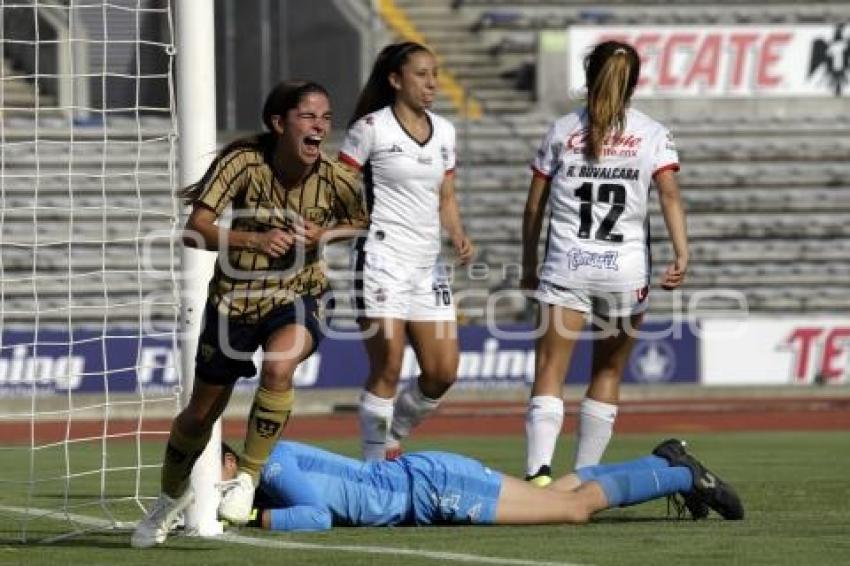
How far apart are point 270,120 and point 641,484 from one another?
220 cm

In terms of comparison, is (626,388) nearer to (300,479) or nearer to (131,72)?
(131,72)

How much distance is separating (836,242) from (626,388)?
530 centimetres

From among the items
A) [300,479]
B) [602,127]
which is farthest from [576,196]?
[300,479]

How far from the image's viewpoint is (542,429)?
9.35 metres

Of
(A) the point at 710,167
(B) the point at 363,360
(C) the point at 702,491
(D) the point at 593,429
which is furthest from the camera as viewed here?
(A) the point at 710,167

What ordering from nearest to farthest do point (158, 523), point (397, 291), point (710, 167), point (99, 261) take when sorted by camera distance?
point (158, 523), point (397, 291), point (99, 261), point (710, 167)

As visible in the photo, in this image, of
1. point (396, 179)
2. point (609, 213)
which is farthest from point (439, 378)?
point (609, 213)

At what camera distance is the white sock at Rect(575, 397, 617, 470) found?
9531mm

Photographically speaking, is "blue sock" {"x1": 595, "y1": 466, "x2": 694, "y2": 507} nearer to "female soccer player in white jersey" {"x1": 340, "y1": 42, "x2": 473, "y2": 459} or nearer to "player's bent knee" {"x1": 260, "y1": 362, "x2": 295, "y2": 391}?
"player's bent knee" {"x1": 260, "y1": 362, "x2": 295, "y2": 391}

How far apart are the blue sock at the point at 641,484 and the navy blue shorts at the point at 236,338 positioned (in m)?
1.49

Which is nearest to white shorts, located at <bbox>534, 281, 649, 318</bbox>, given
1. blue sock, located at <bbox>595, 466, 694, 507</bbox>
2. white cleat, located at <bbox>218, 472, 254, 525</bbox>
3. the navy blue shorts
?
blue sock, located at <bbox>595, 466, 694, 507</bbox>

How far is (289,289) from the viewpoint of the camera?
7.60m

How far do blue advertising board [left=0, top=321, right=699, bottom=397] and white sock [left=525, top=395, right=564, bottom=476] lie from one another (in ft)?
39.0

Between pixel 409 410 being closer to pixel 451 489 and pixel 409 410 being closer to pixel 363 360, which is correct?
pixel 451 489
